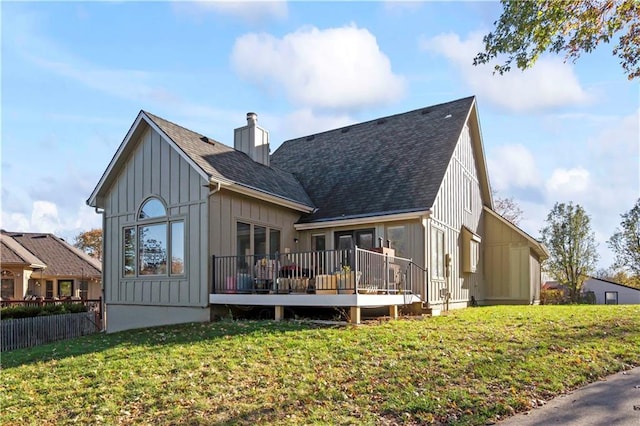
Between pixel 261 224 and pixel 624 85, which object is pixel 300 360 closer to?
pixel 261 224

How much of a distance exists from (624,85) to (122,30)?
10.8 metres

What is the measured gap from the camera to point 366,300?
1067 cm

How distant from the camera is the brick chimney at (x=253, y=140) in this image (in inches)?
645

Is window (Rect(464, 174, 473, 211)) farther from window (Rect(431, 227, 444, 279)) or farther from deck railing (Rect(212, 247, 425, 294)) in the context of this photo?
deck railing (Rect(212, 247, 425, 294))

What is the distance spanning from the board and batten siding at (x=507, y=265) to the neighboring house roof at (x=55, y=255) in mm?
22778

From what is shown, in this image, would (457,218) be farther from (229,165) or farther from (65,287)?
(65,287)

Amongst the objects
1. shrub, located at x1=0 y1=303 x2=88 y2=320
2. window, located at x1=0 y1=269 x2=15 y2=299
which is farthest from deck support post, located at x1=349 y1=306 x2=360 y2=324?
window, located at x1=0 y1=269 x2=15 y2=299

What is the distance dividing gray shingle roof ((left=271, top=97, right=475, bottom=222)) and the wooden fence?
7503mm

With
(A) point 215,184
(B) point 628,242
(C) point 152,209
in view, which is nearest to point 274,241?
(A) point 215,184

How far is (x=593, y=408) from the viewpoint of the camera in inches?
224

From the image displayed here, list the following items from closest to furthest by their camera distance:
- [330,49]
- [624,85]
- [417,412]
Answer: [417,412] → [624,85] → [330,49]

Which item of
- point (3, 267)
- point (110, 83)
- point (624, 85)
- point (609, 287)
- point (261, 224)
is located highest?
point (110, 83)

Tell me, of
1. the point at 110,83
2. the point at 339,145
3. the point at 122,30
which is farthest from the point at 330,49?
the point at 339,145

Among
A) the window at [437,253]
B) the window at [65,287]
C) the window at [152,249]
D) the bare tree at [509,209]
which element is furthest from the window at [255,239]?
the bare tree at [509,209]
